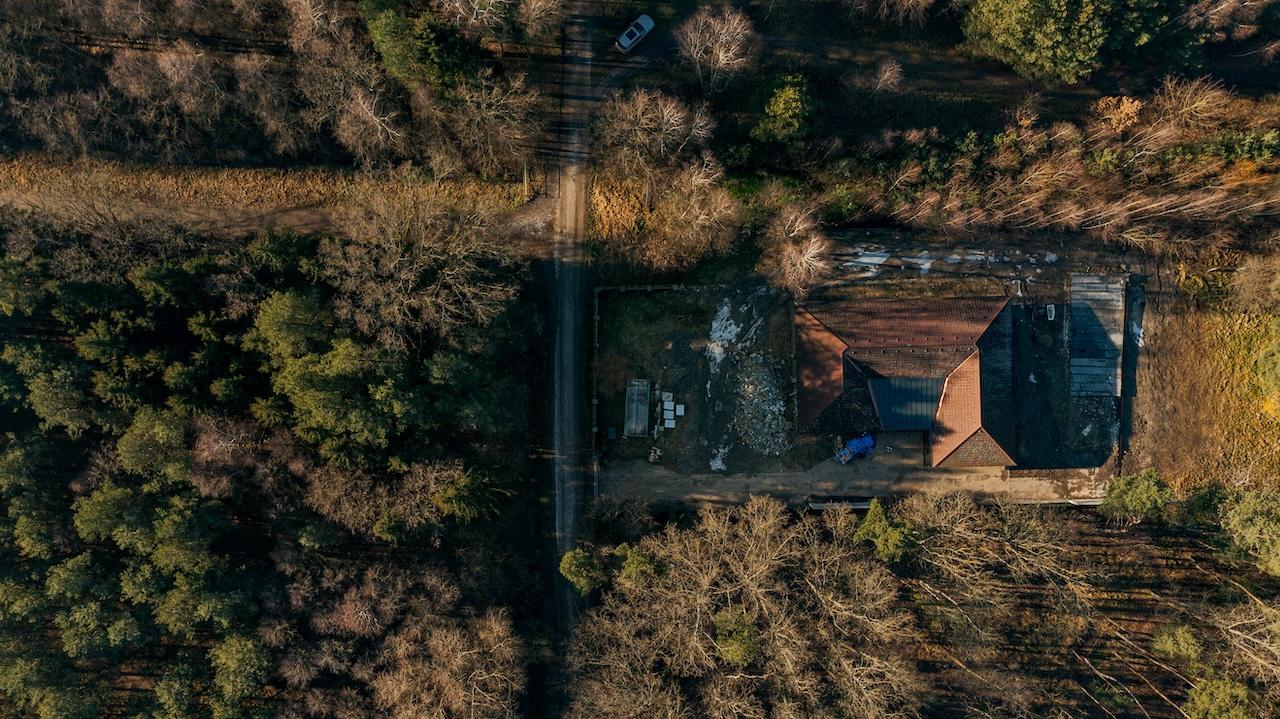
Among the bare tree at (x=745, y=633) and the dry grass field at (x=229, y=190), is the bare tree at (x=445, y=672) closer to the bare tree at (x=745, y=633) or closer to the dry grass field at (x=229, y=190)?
the bare tree at (x=745, y=633)

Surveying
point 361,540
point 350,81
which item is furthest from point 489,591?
point 350,81

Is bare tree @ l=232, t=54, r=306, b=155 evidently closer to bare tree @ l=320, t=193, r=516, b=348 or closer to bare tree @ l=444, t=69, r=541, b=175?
bare tree @ l=320, t=193, r=516, b=348

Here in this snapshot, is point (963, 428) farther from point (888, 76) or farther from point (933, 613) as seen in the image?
point (888, 76)

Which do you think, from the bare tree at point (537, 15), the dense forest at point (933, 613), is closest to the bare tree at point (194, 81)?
the bare tree at point (537, 15)

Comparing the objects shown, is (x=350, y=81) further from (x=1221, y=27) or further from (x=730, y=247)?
(x=1221, y=27)

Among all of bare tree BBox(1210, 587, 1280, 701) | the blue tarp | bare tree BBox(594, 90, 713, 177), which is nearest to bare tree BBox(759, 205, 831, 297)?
bare tree BBox(594, 90, 713, 177)

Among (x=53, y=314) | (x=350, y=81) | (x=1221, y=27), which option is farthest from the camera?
(x=1221, y=27)
